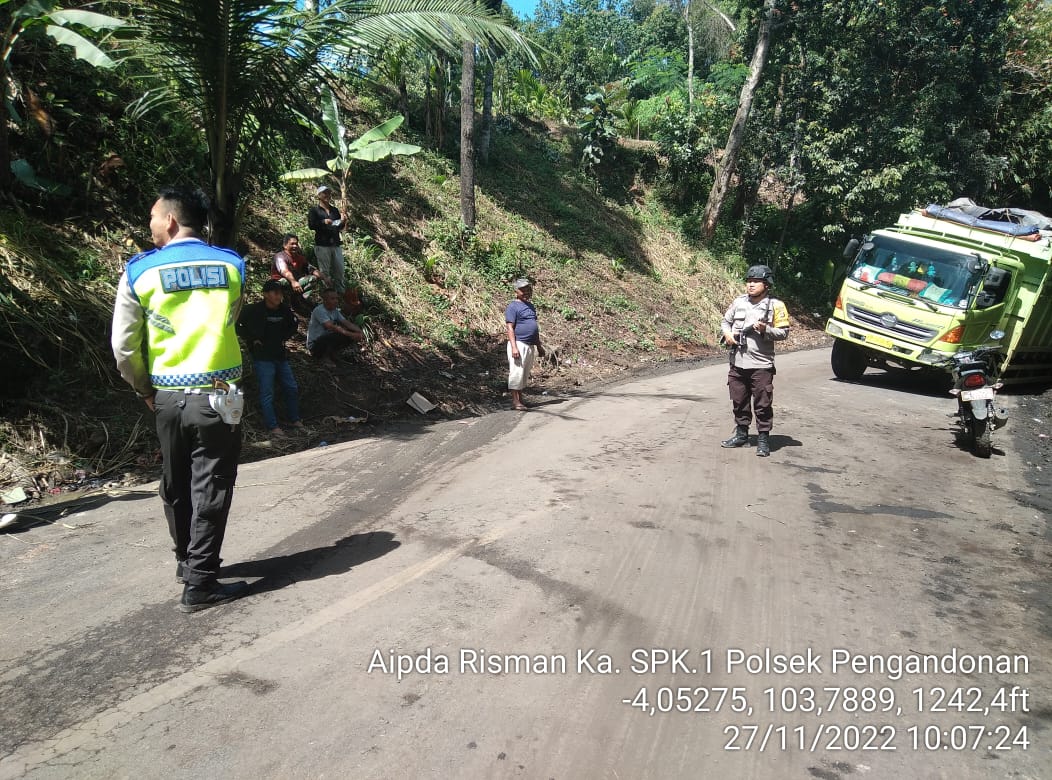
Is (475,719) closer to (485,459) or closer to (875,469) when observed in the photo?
(485,459)

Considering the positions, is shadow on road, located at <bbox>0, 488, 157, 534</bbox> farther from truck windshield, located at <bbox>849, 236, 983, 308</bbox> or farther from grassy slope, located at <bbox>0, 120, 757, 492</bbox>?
truck windshield, located at <bbox>849, 236, 983, 308</bbox>

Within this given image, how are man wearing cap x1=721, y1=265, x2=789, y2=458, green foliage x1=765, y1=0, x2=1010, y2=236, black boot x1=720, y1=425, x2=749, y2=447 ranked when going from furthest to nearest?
green foliage x1=765, y1=0, x2=1010, y2=236, black boot x1=720, y1=425, x2=749, y2=447, man wearing cap x1=721, y1=265, x2=789, y2=458

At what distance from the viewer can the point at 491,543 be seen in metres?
4.76

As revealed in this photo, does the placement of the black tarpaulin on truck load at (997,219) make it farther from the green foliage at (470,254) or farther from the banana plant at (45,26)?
the banana plant at (45,26)

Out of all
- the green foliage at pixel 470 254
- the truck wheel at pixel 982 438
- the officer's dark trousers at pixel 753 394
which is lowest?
the truck wheel at pixel 982 438

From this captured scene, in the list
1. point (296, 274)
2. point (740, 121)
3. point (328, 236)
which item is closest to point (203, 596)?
point (296, 274)

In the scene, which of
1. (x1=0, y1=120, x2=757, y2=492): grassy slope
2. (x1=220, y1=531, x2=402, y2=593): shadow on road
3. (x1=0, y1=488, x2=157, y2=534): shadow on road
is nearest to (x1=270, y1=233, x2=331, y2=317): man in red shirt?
(x1=0, y1=120, x2=757, y2=492): grassy slope

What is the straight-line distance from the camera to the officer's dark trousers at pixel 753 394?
7.27m

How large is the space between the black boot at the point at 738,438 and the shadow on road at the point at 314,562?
163 inches

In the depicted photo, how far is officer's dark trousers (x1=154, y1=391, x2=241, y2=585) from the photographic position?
3596 millimetres

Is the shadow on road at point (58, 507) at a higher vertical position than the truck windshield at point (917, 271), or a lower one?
lower

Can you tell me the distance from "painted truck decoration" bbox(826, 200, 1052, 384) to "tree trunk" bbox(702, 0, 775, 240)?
30.2 ft

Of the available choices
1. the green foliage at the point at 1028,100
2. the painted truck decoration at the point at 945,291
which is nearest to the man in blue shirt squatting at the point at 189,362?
the painted truck decoration at the point at 945,291

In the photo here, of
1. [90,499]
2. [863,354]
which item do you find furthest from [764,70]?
[90,499]
